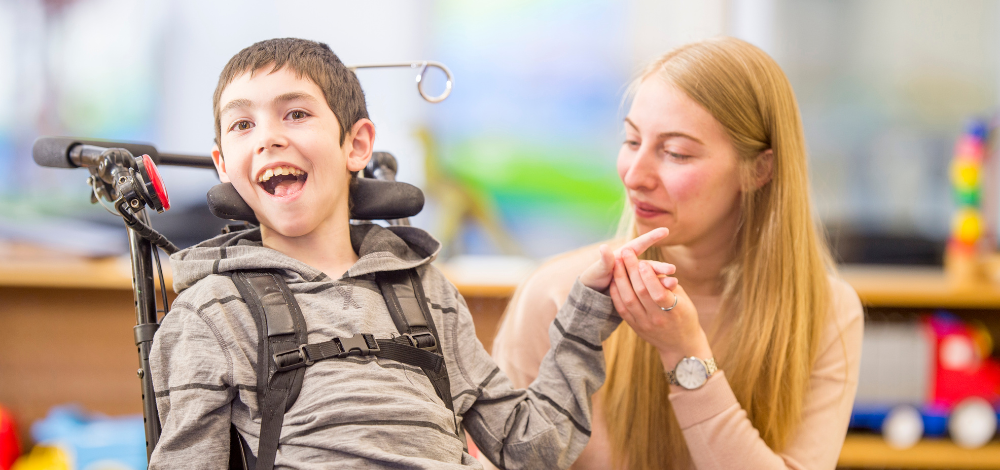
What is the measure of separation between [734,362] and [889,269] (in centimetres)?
161

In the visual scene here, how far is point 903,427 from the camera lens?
2045 mm

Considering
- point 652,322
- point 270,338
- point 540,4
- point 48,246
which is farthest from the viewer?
point 540,4

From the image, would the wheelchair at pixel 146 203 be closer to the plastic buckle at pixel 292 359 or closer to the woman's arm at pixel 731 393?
the plastic buckle at pixel 292 359

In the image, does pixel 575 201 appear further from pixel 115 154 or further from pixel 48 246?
pixel 115 154

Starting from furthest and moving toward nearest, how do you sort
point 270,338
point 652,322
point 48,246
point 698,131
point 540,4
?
point 540,4 < point 48,246 < point 698,131 < point 652,322 < point 270,338

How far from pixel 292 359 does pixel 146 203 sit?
0.77ft

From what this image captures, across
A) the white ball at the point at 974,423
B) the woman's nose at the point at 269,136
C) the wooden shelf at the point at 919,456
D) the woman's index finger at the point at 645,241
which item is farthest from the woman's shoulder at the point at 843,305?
the white ball at the point at 974,423

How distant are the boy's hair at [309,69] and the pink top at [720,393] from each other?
1.64ft

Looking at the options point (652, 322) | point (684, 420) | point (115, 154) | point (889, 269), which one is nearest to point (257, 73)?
point (115, 154)

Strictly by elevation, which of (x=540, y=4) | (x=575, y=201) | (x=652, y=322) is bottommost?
(x=575, y=201)

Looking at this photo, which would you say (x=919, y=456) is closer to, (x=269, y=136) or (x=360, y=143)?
(x=360, y=143)

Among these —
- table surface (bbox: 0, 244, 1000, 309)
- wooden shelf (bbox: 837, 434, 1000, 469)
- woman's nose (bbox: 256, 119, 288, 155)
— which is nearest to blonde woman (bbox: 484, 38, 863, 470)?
woman's nose (bbox: 256, 119, 288, 155)

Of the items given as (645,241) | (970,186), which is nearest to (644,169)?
(645,241)

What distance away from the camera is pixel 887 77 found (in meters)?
2.43
